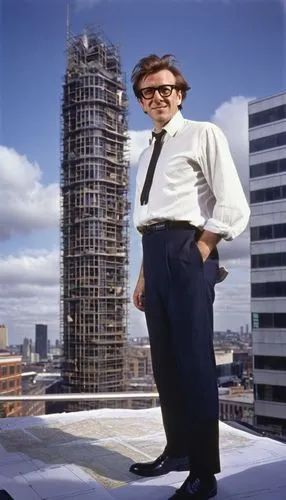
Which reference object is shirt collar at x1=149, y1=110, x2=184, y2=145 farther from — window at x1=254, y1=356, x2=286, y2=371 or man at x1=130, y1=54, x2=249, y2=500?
window at x1=254, y1=356, x2=286, y2=371

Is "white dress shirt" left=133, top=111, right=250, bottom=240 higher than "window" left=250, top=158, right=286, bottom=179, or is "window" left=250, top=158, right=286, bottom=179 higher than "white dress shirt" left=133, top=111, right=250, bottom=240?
"window" left=250, top=158, right=286, bottom=179

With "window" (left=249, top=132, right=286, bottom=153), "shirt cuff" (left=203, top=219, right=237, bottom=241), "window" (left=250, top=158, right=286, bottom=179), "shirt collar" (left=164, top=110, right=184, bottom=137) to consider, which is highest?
"window" (left=249, top=132, right=286, bottom=153)

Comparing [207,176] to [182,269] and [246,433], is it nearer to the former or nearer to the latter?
[182,269]

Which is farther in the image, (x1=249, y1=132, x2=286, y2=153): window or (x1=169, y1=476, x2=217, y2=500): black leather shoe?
(x1=249, y1=132, x2=286, y2=153): window

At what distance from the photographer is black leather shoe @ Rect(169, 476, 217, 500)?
1.33m

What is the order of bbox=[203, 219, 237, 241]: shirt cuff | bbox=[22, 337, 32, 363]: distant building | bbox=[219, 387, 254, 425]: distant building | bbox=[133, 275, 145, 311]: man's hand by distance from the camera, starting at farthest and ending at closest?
1. bbox=[22, 337, 32, 363]: distant building
2. bbox=[219, 387, 254, 425]: distant building
3. bbox=[133, 275, 145, 311]: man's hand
4. bbox=[203, 219, 237, 241]: shirt cuff

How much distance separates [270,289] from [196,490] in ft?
79.5

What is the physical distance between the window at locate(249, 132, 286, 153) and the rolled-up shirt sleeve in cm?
2343

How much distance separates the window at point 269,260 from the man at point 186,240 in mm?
23211

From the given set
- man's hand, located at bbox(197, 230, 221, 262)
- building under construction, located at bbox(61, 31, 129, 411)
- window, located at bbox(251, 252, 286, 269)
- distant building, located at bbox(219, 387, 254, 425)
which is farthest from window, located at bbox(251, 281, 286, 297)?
man's hand, located at bbox(197, 230, 221, 262)

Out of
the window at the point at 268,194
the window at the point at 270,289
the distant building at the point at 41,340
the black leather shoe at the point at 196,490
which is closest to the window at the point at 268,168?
the window at the point at 268,194

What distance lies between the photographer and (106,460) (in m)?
1.73

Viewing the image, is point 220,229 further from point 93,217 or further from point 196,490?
point 93,217

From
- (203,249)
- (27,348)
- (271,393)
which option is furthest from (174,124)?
(27,348)
